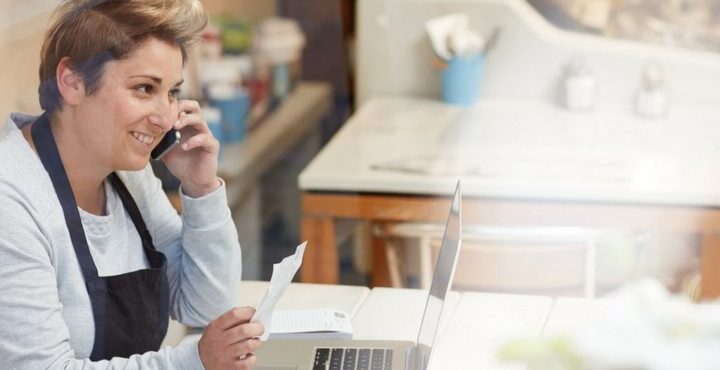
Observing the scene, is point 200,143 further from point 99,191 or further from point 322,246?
point 322,246

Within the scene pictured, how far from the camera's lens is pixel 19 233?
4.43 feet

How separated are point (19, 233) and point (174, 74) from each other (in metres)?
0.27

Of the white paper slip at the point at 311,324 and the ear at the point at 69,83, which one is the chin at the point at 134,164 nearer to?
the ear at the point at 69,83

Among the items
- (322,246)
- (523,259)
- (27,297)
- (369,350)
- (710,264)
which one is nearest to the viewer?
(27,297)

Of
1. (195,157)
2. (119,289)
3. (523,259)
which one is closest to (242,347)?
(119,289)

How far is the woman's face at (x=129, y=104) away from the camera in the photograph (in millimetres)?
1427

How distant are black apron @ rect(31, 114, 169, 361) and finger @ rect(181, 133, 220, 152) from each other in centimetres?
10

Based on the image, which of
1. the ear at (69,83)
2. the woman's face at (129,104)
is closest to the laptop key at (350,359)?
the woman's face at (129,104)

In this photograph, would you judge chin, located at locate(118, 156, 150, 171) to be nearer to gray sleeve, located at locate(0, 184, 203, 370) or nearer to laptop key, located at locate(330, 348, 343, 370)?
gray sleeve, located at locate(0, 184, 203, 370)

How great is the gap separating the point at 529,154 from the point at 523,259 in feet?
1.71

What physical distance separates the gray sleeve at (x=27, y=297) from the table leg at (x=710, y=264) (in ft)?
5.38

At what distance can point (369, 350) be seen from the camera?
1.67 meters

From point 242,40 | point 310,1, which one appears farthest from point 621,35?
point 310,1

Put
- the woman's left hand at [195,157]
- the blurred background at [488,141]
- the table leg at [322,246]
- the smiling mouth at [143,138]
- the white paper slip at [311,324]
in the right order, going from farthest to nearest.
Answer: the table leg at [322,246] < the blurred background at [488,141] < the white paper slip at [311,324] < the woman's left hand at [195,157] < the smiling mouth at [143,138]
